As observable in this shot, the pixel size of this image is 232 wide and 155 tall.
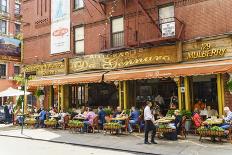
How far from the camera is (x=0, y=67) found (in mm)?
40781

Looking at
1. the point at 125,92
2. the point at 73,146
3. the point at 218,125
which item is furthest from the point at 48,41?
the point at 218,125

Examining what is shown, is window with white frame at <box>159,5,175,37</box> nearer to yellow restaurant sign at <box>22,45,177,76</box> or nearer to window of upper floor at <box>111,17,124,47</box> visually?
yellow restaurant sign at <box>22,45,177,76</box>

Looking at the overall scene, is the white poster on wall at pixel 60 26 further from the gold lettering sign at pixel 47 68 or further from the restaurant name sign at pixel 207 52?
the restaurant name sign at pixel 207 52

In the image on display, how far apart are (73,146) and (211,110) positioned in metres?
6.98

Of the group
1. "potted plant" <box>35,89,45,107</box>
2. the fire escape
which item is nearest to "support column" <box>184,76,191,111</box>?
the fire escape

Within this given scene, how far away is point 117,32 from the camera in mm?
20953

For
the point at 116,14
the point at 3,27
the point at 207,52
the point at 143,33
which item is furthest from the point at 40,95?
the point at 3,27

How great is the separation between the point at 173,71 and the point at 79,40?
878cm

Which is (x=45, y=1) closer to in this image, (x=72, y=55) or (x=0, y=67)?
(x=72, y=55)

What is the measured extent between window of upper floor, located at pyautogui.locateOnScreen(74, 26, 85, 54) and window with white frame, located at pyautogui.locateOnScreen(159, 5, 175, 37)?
20.7ft

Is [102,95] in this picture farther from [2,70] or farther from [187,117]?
[2,70]

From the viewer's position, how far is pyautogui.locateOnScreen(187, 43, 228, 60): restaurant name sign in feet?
53.4

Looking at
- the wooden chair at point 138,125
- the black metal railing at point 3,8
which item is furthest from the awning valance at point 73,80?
the black metal railing at point 3,8

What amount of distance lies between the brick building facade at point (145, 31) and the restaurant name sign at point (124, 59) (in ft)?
0.29
